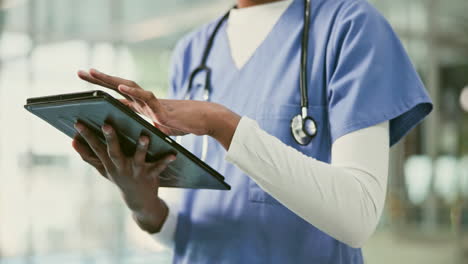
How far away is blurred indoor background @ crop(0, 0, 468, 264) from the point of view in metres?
2.36

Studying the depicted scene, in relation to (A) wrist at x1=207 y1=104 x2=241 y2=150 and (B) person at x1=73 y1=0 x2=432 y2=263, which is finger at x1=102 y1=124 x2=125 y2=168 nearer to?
(B) person at x1=73 y1=0 x2=432 y2=263

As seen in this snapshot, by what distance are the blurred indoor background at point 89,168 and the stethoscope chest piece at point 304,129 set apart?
0.89 m

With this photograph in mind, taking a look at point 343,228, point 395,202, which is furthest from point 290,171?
point 395,202

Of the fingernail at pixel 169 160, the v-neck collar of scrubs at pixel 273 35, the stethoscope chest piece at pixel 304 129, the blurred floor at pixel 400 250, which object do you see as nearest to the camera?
the fingernail at pixel 169 160

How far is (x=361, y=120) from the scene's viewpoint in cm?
75

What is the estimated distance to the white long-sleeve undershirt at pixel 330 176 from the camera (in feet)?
2.19

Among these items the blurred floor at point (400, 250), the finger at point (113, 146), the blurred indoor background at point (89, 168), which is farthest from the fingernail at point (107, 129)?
the blurred floor at point (400, 250)

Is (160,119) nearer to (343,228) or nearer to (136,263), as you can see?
(343,228)

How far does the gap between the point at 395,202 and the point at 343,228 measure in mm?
2738

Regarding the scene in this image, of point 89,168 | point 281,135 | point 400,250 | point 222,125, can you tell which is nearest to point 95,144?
point 222,125

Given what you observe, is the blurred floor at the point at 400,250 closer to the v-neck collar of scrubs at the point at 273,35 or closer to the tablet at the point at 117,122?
the v-neck collar of scrubs at the point at 273,35

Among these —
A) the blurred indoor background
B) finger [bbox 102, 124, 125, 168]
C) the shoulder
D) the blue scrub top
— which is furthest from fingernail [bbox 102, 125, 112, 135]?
the blurred indoor background

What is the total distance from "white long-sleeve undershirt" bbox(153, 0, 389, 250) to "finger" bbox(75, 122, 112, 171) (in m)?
0.18

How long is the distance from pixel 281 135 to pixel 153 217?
30 cm
